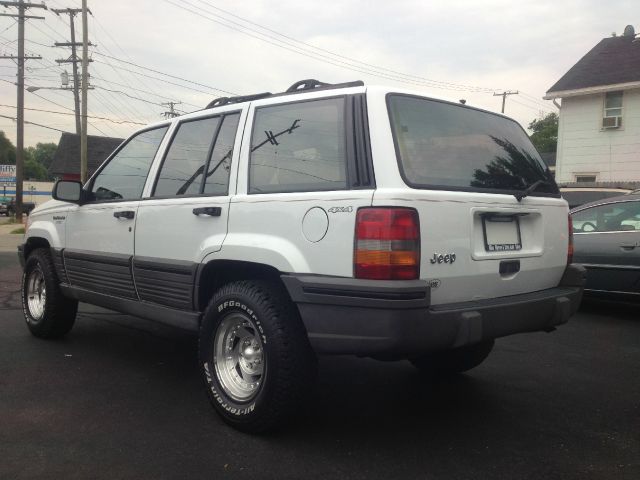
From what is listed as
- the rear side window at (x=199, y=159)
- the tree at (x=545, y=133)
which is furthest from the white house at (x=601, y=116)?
the tree at (x=545, y=133)

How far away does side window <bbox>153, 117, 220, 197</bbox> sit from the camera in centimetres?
392

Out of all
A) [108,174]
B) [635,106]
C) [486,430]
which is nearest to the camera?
[486,430]

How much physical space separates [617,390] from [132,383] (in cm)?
349

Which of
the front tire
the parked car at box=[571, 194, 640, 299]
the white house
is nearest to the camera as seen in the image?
the front tire

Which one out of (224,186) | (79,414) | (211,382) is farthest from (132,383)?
(224,186)

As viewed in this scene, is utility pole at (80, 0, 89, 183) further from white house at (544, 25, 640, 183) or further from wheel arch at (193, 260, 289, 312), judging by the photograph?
wheel arch at (193, 260, 289, 312)

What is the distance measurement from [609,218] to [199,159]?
5221 mm

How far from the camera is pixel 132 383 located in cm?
422

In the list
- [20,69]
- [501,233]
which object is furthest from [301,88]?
[20,69]

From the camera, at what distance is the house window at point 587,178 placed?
1925 centimetres

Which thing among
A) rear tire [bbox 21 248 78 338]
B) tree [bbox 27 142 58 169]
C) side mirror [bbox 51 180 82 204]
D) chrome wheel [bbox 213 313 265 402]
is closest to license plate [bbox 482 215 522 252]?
chrome wheel [bbox 213 313 265 402]

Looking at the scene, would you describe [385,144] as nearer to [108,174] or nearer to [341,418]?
[341,418]

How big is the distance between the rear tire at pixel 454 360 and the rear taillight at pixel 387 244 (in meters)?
1.58

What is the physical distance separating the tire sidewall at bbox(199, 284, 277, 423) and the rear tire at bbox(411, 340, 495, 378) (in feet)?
4.87
